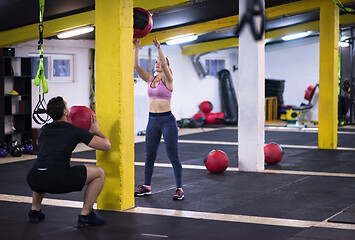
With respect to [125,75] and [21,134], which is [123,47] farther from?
[21,134]

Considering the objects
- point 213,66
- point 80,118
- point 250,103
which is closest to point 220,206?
point 80,118

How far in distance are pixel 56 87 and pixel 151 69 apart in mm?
3357

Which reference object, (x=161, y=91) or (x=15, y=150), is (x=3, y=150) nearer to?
(x=15, y=150)

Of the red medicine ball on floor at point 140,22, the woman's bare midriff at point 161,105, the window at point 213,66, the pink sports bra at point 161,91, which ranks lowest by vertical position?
the woman's bare midriff at point 161,105

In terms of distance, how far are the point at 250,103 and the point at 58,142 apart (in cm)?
356

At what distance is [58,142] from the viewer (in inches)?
159

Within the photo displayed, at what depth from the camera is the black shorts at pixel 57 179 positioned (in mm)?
3982

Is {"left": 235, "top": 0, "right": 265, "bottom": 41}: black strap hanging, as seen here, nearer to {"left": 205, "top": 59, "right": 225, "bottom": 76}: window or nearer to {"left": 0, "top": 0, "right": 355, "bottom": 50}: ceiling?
{"left": 0, "top": 0, "right": 355, "bottom": 50}: ceiling

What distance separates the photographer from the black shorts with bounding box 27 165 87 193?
398 centimetres

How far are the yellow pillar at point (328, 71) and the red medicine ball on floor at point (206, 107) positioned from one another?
6.03 m

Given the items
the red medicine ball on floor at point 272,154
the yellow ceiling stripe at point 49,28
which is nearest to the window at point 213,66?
the yellow ceiling stripe at point 49,28

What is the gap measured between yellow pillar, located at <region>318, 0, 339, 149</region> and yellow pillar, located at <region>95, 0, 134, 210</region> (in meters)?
5.80

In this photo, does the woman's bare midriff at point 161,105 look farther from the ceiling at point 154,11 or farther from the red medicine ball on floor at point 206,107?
the red medicine ball on floor at point 206,107

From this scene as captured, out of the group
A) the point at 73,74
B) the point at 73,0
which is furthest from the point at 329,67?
the point at 73,74
